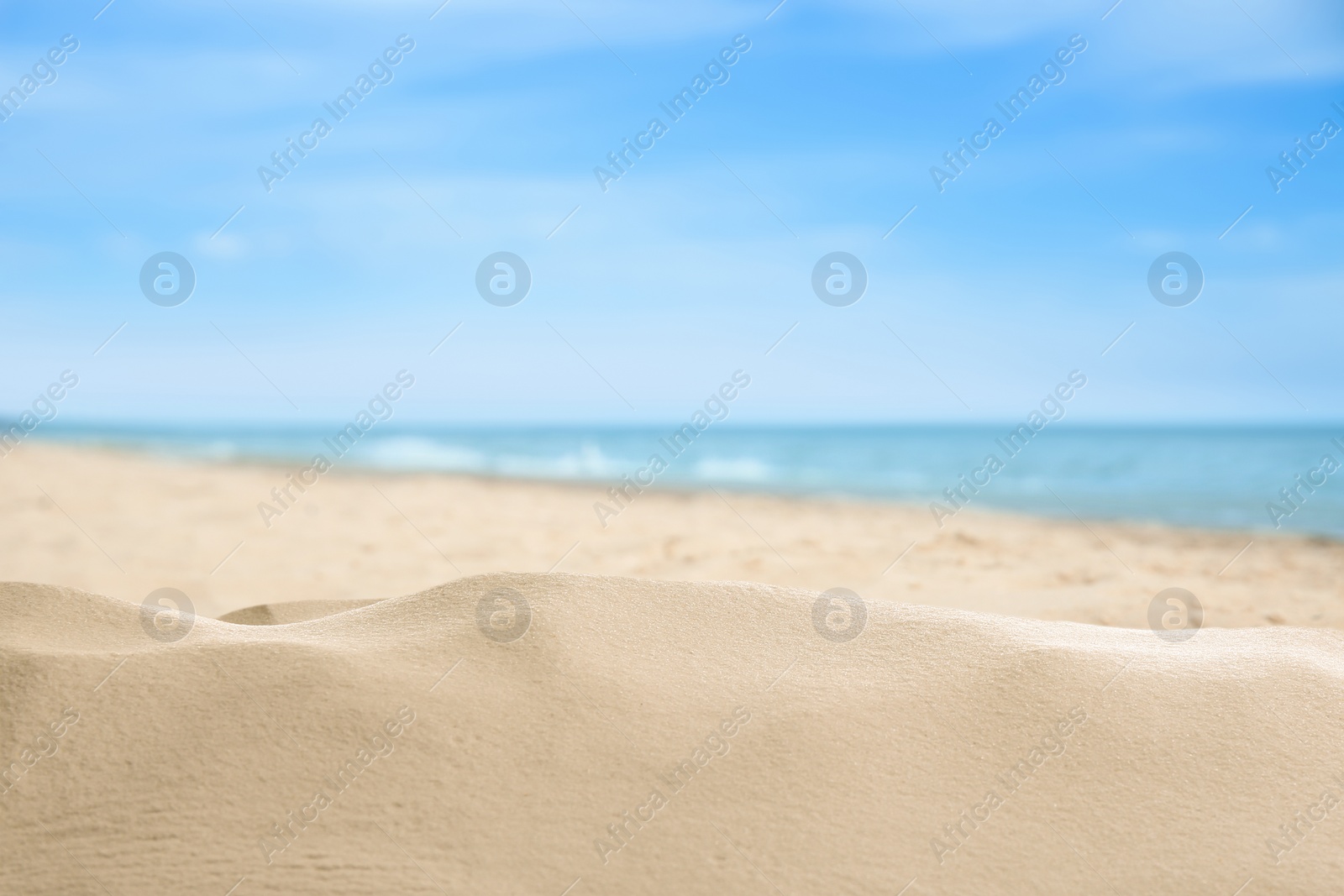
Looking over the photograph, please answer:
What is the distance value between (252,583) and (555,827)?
4.79 m

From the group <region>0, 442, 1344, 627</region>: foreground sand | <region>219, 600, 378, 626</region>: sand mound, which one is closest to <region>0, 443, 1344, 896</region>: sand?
<region>219, 600, 378, 626</region>: sand mound

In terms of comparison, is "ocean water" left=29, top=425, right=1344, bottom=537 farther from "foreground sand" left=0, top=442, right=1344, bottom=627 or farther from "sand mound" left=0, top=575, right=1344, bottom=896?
"sand mound" left=0, top=575, right=1344, bottom=896

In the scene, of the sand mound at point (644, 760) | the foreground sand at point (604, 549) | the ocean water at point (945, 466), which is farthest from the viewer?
the ocean water at point (945, 466)

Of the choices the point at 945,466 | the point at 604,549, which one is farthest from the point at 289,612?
the point at 945,466

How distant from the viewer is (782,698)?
2434 mm

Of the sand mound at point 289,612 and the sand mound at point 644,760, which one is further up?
the sand mound at point 644,760

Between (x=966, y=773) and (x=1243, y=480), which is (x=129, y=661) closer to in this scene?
(x=966, y=773)

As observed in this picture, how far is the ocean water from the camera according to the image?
12.6 meters

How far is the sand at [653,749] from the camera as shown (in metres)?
Result: 1.96

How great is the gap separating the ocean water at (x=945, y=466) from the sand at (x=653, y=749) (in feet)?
28.6

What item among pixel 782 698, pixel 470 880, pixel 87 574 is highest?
pixel 782 698

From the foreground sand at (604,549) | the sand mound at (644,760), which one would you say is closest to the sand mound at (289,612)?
the sand mound at (644,760)

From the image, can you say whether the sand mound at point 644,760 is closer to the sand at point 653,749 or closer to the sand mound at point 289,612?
the sand at point 653,749

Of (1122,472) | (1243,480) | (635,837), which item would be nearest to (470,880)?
(635,837)
